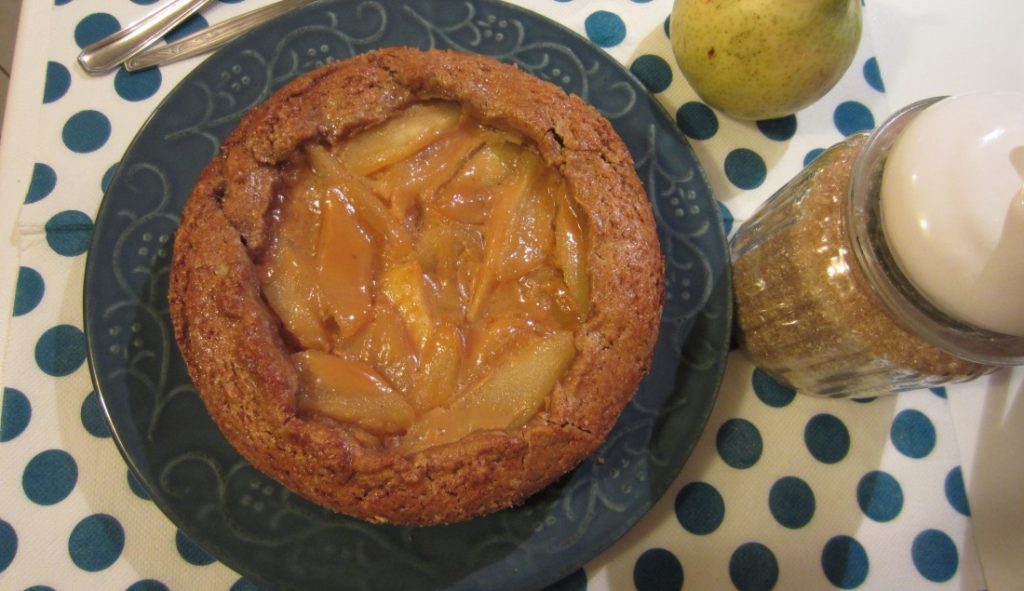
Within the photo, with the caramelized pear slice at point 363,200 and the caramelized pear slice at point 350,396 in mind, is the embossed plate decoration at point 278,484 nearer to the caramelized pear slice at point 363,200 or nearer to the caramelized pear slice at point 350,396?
the caramelized pear slice at point 350,396

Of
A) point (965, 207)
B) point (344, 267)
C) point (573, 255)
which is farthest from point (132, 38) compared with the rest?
point (965, 207)

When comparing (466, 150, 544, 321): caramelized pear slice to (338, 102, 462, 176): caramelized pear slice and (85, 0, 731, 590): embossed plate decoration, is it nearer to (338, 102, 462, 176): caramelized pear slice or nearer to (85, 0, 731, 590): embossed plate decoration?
(338, 102, 462, 176): caramelized pear slice

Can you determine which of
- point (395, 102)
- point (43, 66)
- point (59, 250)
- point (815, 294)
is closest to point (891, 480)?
point (815, 294)

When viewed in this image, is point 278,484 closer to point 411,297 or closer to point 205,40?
point 411,297

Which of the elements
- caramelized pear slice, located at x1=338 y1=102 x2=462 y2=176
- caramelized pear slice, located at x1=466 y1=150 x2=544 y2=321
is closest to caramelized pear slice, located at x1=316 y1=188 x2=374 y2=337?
caramelized pear slice, located at x1=338 y1=102 x2=462 y2=176

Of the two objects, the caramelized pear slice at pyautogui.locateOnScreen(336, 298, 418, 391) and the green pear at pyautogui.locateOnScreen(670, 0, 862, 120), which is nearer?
the caramelized pear slice at pyautogui.locateOnScreen(336, 298, 418, 391)

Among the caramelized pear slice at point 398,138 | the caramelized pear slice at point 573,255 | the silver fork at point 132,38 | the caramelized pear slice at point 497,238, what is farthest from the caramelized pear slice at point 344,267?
the silver fork at point 132,38
